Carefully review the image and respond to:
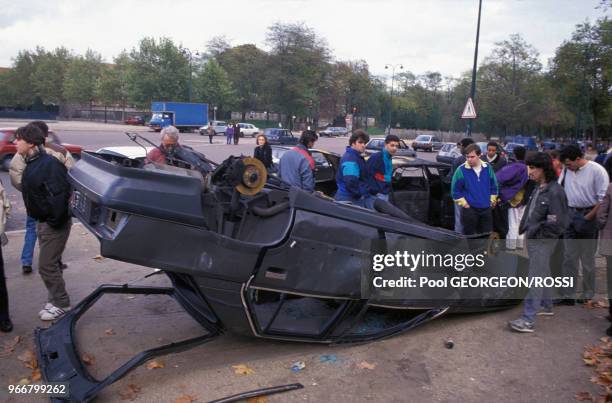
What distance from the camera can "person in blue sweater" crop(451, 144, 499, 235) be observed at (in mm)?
5934

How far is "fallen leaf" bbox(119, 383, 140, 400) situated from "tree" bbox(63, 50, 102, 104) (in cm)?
6966

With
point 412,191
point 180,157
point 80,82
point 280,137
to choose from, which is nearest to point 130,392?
point 180,157

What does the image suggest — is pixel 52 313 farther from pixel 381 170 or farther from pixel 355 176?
pixel 381 170

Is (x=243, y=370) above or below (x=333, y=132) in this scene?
below

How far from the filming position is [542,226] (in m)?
4.68

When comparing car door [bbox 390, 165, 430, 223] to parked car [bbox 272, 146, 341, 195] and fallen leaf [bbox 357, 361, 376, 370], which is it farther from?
fallen leaf [bbox 357, 361, 376, 370]

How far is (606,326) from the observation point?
4852 mm

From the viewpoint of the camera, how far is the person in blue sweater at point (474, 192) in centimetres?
593

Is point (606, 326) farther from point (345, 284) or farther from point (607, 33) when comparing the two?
point (607, 33)

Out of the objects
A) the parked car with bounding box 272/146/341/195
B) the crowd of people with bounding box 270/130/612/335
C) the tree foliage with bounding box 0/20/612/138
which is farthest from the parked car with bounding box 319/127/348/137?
the crowd of people with bounding box 270/130/612/335

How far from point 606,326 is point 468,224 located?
1766mm

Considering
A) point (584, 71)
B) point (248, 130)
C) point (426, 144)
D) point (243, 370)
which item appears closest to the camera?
point (243, 370)

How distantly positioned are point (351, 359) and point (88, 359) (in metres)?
2.04

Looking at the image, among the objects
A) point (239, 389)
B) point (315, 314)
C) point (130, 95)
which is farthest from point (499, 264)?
point (130, 95)
